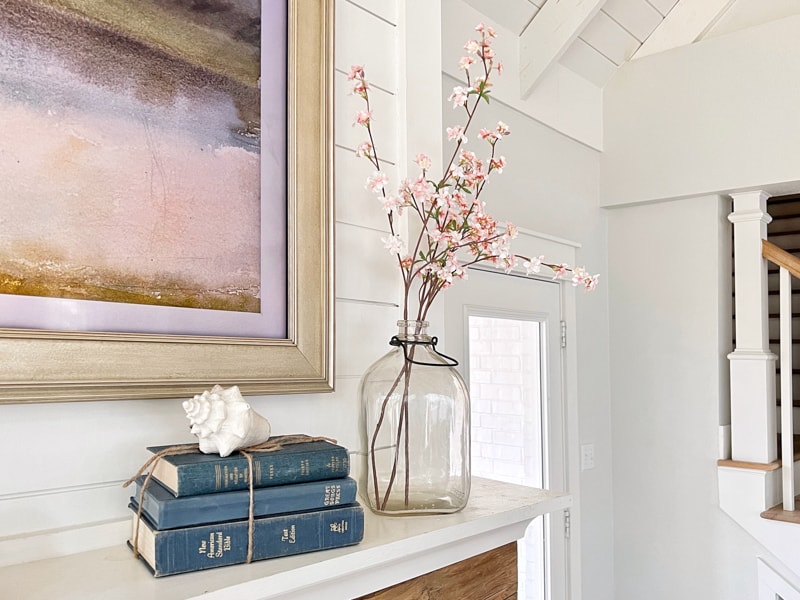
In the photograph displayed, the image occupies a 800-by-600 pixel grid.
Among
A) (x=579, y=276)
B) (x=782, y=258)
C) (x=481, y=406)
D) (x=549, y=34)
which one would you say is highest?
(x=549, y=34)

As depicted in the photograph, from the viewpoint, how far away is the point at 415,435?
1.00 m

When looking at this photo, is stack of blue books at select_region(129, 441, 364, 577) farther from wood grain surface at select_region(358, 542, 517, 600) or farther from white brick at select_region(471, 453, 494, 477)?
white brick at select_region(471, 453, 494, 477)

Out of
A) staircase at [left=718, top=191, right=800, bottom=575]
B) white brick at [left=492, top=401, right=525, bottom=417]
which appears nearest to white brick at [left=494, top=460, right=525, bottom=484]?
white brick at [left=492, top=401, right=525, bottom=417]

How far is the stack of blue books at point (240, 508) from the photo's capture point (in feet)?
2.31

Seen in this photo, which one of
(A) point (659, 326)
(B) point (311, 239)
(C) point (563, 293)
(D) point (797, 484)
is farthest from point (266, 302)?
(D) point (797, 484)

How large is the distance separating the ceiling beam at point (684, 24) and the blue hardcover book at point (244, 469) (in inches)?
95.6

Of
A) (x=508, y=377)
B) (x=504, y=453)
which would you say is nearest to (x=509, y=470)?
(x=504, y=453)

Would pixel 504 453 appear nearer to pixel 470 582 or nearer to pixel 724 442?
pixel 724 442

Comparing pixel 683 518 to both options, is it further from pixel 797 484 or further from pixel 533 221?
pixel 533 221

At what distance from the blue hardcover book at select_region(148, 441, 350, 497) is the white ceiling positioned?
5.37 feet

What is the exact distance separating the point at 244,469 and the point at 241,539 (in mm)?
75

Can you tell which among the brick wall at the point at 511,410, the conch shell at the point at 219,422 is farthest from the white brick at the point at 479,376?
the conch shell at the point at 219,422

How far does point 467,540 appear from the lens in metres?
0.99

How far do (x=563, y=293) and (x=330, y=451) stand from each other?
71.0 inches
